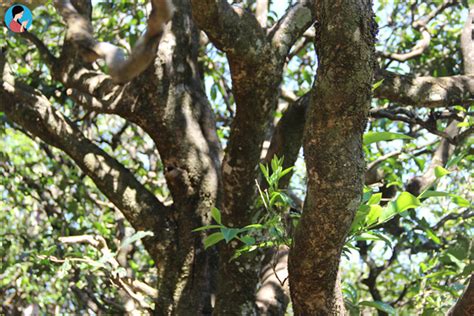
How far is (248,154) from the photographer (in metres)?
3.37

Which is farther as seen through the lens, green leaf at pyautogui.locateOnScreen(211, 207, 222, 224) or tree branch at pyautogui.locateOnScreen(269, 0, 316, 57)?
tree branch at pyautogui.locateOnScreen(269, 0, 316, 57)

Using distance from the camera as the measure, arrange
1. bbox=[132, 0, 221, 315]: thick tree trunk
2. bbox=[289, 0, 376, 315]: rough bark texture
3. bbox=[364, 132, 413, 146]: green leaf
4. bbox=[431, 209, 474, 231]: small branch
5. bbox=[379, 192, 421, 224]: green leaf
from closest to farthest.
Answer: bbox=[289, 0, 376, 315]: rough bark texture → bbox=[379, 192, 421, 224]: green leaf → bbox=[364, 132, 413, 146]: green leaf → bbox=[132, 0, 221, 315]: thick tree trunk → bbox=[431, 209, 474, 231]: small branch

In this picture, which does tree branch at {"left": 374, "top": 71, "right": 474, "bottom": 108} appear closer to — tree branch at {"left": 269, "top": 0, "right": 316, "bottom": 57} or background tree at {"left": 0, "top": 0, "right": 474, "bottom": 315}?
background tree at {"left": 0, "top": 0, "right": 474, "bottom": 315}

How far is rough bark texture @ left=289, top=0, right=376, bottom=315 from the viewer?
7.20ft

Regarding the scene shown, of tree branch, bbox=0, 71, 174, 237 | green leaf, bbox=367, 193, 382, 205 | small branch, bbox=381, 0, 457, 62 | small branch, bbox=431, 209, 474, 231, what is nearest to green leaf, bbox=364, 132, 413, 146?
green leaf, bbox=367, 193, 382, 205

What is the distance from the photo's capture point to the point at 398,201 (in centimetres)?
245

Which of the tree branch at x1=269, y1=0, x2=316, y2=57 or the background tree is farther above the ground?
the tree branch at x1=269, y1=0, x2=316, y2=57

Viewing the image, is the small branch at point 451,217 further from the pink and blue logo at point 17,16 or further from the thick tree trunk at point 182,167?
the pink and blue logo at point 17,16

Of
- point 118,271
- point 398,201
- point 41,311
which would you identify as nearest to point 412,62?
point 118,271

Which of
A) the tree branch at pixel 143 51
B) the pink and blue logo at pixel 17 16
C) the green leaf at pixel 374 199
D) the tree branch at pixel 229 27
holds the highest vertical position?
the tree branch at pixel 229 27

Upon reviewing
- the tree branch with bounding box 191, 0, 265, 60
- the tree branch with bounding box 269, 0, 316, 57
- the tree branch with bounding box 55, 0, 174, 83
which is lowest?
the tree branch with bounding box 55, 0, 174, 83

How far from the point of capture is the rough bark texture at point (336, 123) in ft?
7.20

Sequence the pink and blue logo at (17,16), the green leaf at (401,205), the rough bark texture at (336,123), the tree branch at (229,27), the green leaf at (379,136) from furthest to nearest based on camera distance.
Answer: the tree branch at (229,27) → the pink and blue logo at (17,16) → the green leaf at (379,136) → the green leaf at (401,205) → the rough bark texture at (336,123)

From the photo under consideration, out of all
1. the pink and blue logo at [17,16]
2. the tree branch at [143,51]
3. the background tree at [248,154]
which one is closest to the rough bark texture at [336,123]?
the background tree at [248,154]
